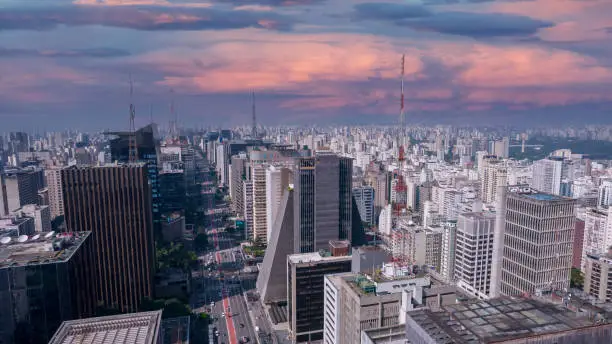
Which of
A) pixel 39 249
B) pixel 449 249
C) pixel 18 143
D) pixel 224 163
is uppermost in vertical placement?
pixel 18 143

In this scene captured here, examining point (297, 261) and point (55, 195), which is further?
point (55, 195)

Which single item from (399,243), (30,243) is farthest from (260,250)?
(30,243)

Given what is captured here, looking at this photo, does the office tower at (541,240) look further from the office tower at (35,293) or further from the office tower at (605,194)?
the office tower at (605,194)

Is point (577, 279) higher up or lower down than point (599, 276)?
lower down

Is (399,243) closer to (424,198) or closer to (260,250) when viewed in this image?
(260,250)

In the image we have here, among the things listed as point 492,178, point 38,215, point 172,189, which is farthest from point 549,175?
point 38,215

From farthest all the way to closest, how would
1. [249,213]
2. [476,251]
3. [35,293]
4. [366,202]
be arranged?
[366,202] < [249,213] < [476,251] < [35,293]

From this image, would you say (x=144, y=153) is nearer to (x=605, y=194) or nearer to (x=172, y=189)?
(x=172, y=189)

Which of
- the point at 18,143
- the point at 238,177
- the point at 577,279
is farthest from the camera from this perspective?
the point at 18,143

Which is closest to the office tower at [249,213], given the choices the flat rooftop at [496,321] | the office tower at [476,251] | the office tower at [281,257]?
the office tower at [281,257]
